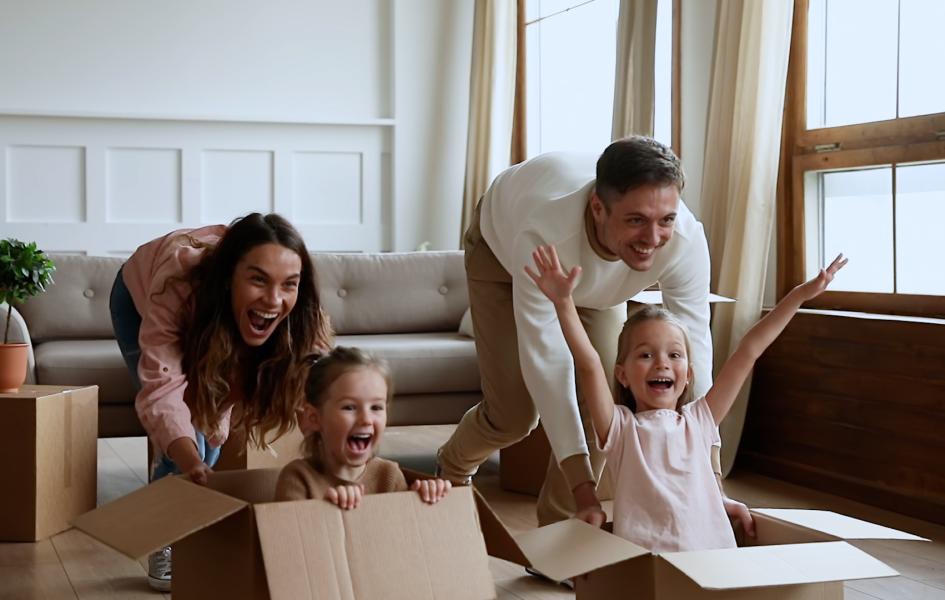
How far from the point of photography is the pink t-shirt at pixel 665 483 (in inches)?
72.1

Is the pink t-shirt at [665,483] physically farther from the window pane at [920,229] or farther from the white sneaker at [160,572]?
the window pane at [920,229]

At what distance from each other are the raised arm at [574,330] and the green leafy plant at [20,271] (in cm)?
177

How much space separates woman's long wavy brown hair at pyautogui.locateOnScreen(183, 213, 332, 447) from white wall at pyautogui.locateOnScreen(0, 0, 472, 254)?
14.6 ft

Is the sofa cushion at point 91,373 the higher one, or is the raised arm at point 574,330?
the raised arm at point 574,330

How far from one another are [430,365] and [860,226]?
1.51 m

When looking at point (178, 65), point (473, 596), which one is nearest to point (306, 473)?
point (473, 596)

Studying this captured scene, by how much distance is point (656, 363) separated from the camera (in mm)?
1965

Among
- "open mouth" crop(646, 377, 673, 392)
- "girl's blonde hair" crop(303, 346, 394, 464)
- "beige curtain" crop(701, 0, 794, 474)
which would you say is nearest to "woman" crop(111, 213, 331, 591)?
"girl's blonde hair" crop(303, 346, 394, 464)

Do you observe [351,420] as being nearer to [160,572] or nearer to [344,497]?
[344,497]

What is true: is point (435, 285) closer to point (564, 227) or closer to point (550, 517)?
point (550, 517)

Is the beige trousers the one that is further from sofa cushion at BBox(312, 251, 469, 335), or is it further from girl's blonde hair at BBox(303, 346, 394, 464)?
sofa cushion at BBox(312, 251, 469, 335)

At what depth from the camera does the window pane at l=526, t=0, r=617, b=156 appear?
5395 mm

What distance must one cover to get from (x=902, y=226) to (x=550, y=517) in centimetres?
165

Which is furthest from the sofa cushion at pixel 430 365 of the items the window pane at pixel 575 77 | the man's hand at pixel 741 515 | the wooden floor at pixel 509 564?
the man's hand at pixel 741 515
